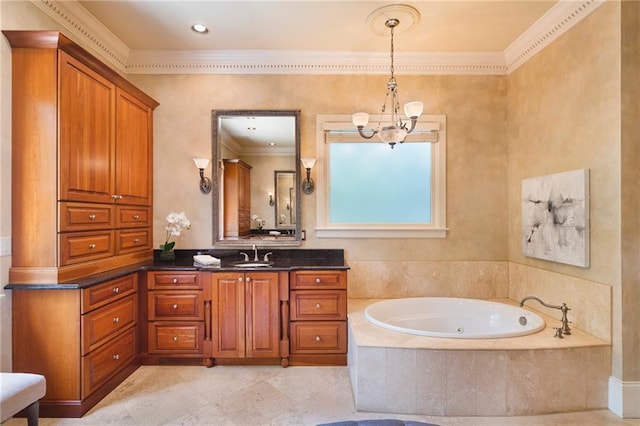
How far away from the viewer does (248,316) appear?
270 cm

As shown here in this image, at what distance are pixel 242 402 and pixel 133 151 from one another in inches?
92.2

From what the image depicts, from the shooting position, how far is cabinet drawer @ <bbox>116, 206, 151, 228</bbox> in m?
2.67

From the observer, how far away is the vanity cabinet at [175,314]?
2746 millimetres

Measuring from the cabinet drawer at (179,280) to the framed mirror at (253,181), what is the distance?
511mm

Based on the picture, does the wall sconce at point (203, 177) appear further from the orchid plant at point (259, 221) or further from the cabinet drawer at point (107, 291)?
the cabinet drawer at point (107, 291)

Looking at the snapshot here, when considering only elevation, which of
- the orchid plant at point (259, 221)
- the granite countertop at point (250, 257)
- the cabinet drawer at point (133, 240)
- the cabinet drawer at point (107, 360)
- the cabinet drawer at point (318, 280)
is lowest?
the cabinet drawer at point (107, 360)

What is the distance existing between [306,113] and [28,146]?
2.21 meters

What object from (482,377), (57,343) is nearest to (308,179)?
(482,377)

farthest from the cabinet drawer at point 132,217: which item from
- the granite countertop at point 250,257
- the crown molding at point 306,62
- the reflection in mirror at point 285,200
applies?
the crown molding at point 306,62

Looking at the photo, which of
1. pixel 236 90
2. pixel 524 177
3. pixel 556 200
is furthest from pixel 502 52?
pixel 236 90

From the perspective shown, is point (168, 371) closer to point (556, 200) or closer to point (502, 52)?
point (556, 200)

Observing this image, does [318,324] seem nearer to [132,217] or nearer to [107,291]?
[107,291]

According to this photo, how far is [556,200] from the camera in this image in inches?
99.2

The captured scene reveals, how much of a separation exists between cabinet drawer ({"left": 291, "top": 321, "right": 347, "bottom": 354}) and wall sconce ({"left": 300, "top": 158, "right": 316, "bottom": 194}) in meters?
1.30
